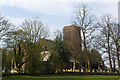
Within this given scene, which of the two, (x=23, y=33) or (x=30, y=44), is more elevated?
(x=23, y=33)

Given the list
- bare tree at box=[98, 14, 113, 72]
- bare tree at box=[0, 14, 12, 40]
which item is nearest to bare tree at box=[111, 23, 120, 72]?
bare tree at box=[98, 14, 113, 72]

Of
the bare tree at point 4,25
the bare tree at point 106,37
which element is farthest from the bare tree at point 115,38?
the bare tree at point 4,25

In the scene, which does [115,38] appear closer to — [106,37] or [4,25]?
[106,37]

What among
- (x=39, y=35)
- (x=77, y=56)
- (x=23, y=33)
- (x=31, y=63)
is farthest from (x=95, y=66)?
(x=31, y=63)

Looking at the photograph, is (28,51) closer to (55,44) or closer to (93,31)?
(55,44)

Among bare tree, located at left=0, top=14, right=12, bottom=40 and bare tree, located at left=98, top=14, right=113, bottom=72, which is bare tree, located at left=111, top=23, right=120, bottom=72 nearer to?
bare tree, located at left=98, top=14, right=113, bottom=72

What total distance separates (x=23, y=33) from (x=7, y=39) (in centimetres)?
493

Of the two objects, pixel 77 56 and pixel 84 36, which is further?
pixel 77 56

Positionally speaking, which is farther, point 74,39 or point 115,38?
point 74,39

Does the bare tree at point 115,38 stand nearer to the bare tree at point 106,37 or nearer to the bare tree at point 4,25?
the bare tree at point 106,37

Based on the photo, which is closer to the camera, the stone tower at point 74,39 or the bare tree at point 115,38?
the bare tree at point 115,38

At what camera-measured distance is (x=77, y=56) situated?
3909 centimetres

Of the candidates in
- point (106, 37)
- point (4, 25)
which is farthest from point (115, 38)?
point (4, 25)

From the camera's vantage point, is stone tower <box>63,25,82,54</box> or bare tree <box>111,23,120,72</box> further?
stone tower <box>63,25,82,54</box>
